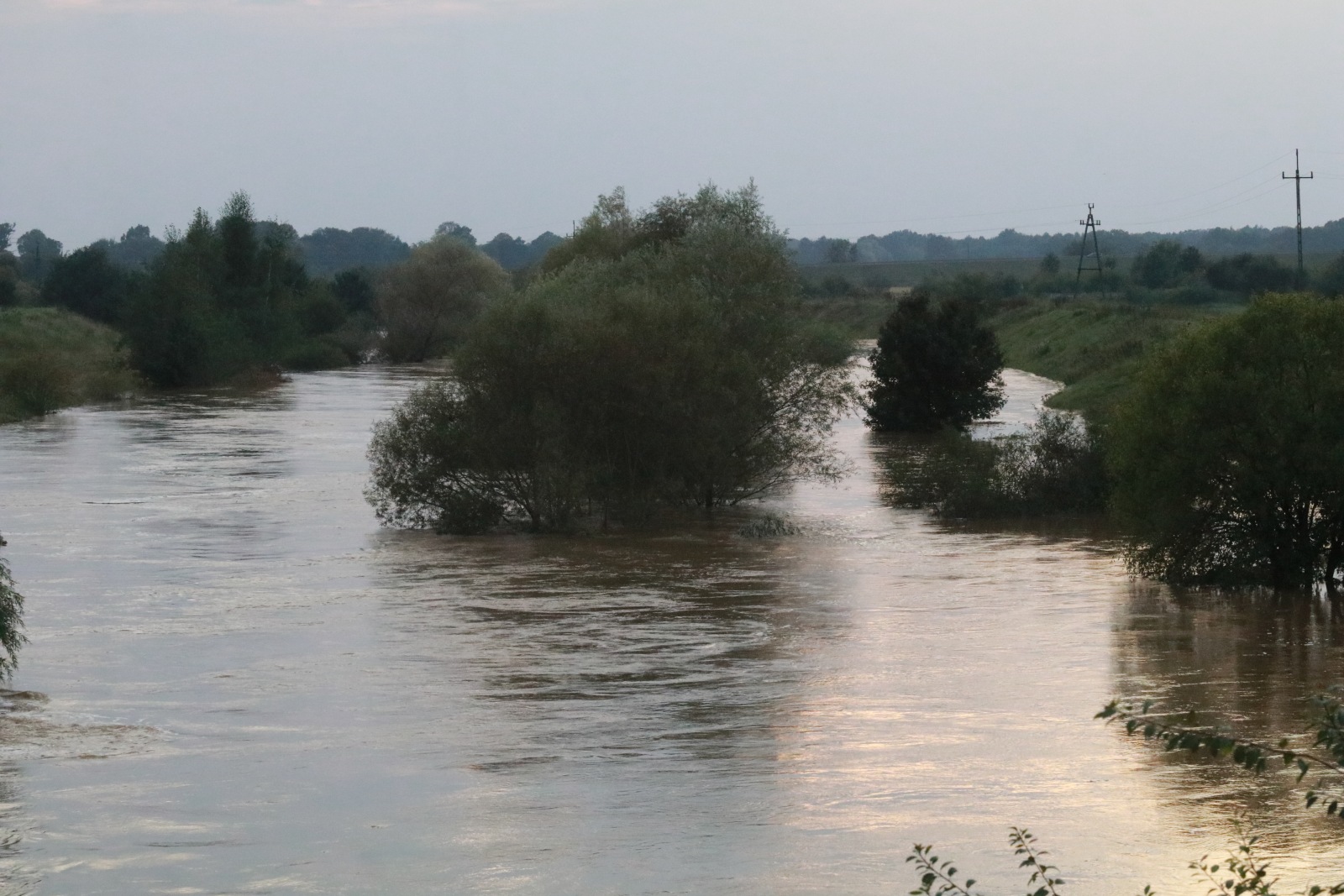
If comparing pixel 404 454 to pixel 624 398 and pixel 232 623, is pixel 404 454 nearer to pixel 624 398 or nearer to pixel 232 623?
pixel 624 398

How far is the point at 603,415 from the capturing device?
31.9 metres

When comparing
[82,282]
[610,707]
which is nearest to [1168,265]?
[82,282]

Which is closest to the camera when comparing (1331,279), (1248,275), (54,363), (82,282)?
(54,363)

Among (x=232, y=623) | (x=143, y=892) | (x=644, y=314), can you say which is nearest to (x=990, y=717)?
(x=143, y=892)

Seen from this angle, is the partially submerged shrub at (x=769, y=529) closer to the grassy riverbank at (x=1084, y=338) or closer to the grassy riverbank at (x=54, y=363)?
the grassy riverbank at (x=1084, y=338)

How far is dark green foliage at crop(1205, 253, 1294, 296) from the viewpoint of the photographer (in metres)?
95.0

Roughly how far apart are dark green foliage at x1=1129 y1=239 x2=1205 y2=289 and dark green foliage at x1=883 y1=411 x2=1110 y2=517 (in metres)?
82.1

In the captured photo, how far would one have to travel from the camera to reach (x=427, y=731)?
50.7ft

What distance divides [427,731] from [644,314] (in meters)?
17.7

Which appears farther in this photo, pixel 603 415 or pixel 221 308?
pixel 221 308

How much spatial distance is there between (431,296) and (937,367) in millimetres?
45763

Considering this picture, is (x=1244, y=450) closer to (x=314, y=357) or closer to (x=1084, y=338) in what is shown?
(x=1084, y=338)

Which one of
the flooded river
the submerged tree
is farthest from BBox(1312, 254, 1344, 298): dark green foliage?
the flooded river

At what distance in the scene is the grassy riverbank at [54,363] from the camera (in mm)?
56938
